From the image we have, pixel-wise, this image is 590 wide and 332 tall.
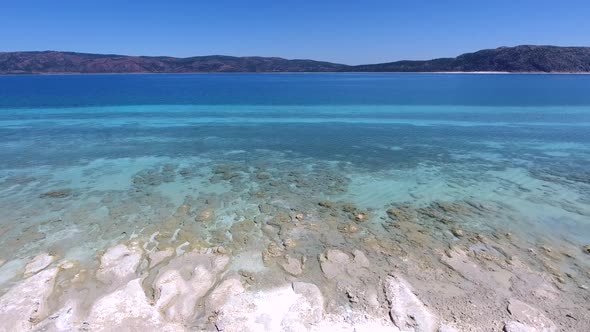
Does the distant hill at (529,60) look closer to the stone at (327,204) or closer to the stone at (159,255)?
the stone at (327,204)

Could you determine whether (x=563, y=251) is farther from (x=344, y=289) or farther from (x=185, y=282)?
(x=185, y=282)

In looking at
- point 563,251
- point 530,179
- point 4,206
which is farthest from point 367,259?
point 4,206

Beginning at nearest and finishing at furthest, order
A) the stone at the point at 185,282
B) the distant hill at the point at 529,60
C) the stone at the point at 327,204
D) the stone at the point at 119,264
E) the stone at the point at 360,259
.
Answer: the stone at the point at 185,282
the stone at the point at 119,264
the stone at the point at 360,259
the stone at the point at 327,204
the distant hill at the point at 529,60

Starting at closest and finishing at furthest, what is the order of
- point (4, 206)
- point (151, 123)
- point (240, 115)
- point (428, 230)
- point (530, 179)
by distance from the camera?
point (428, 230) → point (4, 206) → point (530, 179) → point (151, 123) → point (240, 115)

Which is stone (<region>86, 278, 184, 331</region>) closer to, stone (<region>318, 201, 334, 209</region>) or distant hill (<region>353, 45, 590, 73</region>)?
stone (<region>318, 201, 334, 209</region>)

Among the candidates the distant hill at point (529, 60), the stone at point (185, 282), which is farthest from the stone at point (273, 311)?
the distant hill at point (529, 60)
